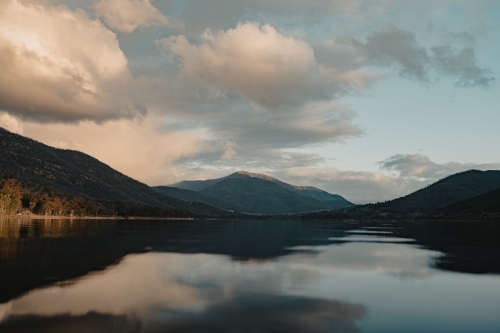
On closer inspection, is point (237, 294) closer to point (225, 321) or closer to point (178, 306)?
point (178, 306)

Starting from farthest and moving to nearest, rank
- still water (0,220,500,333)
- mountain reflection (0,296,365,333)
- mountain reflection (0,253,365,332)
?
still water (0,220,500,333)
mountain reflection (0,253,365,332)
mountain reflection (0,296,365,333)

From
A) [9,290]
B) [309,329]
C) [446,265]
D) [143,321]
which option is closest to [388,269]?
[446,265]

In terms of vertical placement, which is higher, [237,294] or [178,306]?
[178,306]

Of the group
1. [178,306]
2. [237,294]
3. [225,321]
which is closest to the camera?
[225,321]

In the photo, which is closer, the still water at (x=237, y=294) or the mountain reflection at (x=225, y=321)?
the mountain reflection at (x=225, y=321)

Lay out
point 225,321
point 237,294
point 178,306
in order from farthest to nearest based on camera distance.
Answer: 1. point 237,294
2. point 178,306
3. point 225,321

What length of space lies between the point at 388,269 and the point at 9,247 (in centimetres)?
4344

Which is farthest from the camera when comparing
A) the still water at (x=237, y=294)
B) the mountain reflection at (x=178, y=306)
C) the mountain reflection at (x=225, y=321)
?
the still water at (x=237, y=294)

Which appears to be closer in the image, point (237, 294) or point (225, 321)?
point (225, 321)

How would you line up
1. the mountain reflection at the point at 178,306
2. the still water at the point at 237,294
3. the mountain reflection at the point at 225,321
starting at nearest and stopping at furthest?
the mountain reflection at the point at 225,321 → the mountain reflection at the point at 178,306 → the still water at the point at 237,294

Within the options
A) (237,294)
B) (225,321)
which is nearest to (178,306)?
(225,321)

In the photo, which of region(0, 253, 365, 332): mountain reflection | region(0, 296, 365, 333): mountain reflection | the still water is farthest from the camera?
the still water

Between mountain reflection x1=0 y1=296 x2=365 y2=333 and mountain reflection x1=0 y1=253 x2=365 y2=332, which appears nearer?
mountain reflection x1=0 y1=296 x2=365 y2=333

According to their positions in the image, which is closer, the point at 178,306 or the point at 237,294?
the point at 178,306
